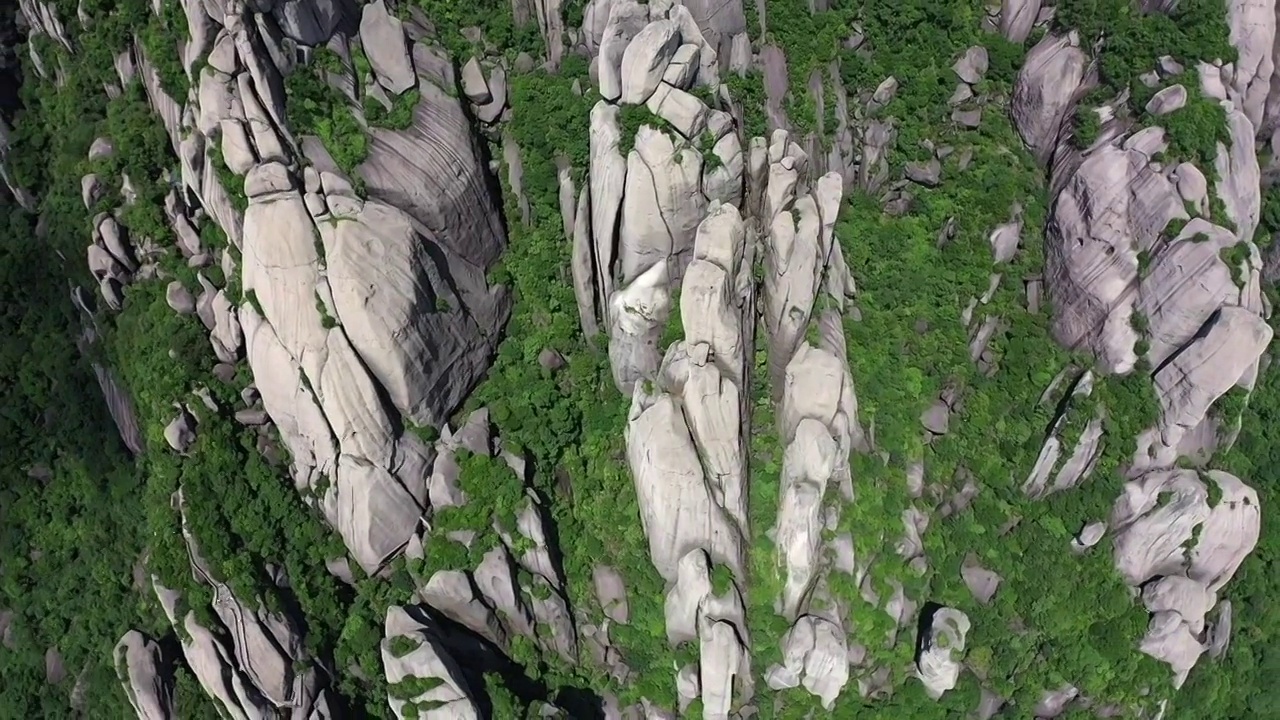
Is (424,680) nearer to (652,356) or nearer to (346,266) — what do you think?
(652,356)

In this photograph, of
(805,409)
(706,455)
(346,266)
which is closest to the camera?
(706,455)

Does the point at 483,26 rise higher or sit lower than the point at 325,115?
higher

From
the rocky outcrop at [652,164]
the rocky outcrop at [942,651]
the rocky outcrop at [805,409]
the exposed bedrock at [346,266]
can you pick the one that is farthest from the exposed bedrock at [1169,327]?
the exposed bedrock at [346,266]

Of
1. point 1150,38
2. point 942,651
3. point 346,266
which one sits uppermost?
point 1150,38

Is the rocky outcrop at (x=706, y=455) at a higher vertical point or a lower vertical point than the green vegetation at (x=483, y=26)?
lower

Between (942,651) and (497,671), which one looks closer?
(942,651)

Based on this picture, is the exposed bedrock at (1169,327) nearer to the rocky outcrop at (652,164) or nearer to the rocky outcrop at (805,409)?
the rocky outcrop at (805,409)

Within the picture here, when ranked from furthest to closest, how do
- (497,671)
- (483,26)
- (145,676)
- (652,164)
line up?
(483,26) → (145,676) → (497,671) → (652,164)

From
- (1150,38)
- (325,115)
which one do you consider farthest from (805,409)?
(1150,38)
